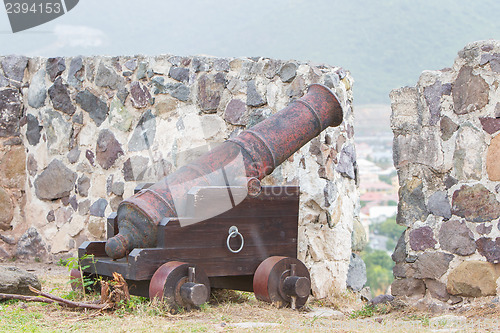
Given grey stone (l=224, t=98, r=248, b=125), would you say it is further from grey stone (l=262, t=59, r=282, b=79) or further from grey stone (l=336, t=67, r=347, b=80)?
grey stone (l=336, t=67, r=347, b=80)

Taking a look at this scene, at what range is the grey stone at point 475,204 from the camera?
163 inches

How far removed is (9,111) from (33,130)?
0.98 ft

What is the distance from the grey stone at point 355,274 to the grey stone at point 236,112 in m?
1.38

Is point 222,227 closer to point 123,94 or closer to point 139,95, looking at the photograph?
point 139,95

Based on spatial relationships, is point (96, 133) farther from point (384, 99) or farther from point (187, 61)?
point (384, 99)

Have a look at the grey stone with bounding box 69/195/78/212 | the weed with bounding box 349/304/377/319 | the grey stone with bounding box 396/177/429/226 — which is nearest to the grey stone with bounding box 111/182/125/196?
the grey stone with bounding box 69/195/78/212

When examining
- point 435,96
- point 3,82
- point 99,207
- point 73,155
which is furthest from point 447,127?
point 3,82

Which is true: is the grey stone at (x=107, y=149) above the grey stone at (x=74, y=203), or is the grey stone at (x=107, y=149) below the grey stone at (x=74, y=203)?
above

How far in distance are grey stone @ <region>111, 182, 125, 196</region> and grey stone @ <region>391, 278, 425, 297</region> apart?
271 centimetres

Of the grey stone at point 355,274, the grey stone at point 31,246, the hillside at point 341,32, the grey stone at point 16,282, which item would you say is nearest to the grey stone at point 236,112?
the grey stone at point 355,274

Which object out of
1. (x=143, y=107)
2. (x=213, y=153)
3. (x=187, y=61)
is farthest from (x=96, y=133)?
(x=213, y=153)

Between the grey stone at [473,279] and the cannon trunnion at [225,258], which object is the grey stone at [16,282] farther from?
the grey stone at [473,279]

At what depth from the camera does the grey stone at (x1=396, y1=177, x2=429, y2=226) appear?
4.41m

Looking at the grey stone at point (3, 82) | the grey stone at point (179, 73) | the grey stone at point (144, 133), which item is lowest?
the grey stone at point (144, 133)
